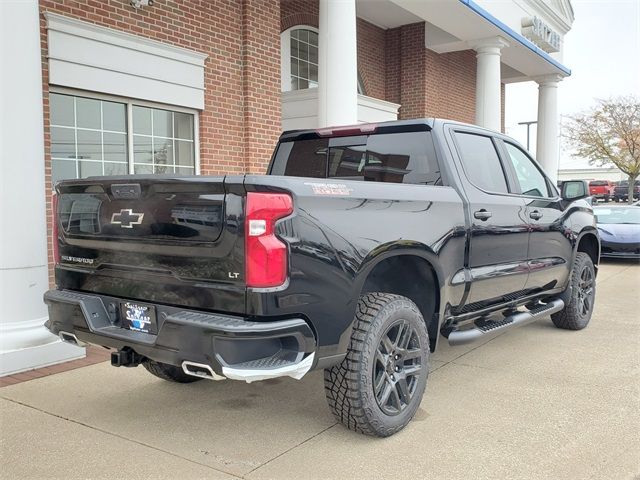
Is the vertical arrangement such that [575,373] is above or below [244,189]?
below

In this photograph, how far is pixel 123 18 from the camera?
7.04 meters

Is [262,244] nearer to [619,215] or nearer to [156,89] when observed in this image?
[156,89]

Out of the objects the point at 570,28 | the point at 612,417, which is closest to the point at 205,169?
the point at 612,417

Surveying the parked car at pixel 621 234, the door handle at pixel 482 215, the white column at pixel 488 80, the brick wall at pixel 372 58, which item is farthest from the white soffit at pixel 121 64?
the parked car at pixel 621 234

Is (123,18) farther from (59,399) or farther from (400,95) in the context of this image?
(400,95)

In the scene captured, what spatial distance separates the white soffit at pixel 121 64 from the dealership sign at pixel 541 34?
8.46m

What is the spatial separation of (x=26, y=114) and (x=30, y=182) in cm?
52

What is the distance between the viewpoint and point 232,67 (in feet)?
27.4

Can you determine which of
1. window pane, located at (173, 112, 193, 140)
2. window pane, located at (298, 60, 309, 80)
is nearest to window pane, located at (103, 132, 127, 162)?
window pane, located at (173, 112, 193, 140)

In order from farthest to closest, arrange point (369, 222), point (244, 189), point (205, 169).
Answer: point (205, 169), point (369, 222), point (244, 189)

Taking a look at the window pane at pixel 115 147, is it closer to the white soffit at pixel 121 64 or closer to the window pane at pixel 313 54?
the white soffit at pixel 121 64

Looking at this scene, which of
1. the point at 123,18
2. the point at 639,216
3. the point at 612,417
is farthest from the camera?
the point at 639,216

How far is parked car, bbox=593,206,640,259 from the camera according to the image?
1204cm

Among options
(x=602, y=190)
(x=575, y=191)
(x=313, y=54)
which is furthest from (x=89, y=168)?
(x=602, y=190)
